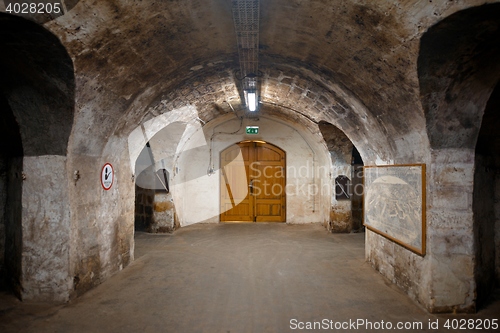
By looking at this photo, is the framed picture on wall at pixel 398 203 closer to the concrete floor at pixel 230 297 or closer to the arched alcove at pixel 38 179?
the concrete floor at pixel 230 297

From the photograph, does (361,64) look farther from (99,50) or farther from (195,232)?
(195,232)

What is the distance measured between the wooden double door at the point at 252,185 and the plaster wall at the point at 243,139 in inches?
12.5

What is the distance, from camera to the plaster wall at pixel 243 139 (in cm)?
1038

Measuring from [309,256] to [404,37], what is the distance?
15.4 ft

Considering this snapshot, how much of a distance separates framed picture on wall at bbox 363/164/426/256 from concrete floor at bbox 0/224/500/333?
0.82 meters

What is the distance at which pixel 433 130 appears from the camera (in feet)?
12.5

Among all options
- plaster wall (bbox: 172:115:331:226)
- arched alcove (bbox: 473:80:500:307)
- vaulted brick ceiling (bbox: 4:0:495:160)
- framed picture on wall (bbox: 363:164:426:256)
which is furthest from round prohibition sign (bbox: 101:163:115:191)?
arched alcove (bbox: 473:80:500:307)

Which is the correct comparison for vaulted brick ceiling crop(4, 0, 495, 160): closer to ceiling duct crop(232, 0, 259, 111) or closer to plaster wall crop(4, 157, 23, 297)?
ceiling duct crop(232, 0, 259, 111)

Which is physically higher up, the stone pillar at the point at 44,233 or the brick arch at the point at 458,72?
the brick arch at the point at 458,72

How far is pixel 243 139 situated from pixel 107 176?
5.82m

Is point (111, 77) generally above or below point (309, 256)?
above

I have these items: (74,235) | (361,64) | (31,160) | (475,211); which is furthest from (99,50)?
Result: (475,211)

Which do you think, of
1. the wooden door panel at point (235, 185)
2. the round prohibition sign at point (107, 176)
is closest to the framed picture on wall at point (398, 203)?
the round prohibition sign at point (107, 176)

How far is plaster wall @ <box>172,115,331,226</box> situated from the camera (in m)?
10.4
